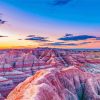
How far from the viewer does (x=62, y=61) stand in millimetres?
103875

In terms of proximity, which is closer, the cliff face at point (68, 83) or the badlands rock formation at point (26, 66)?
the cliff face at point (68, 83)

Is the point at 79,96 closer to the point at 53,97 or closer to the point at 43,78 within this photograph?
the point at 43,78

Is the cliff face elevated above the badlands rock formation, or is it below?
above

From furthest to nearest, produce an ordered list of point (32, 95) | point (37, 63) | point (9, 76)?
point (37, 63) < point (9, 76) < point (32, 95)

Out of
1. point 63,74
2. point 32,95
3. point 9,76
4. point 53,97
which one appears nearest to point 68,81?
point 63,74

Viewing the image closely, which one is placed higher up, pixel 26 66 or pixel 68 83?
pixel 68 83

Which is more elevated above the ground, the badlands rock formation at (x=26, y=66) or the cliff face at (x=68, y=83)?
the cliff face at (x=68, y=83)

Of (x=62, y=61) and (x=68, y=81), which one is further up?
(x=68, y=81)

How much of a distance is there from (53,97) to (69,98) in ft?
23.7

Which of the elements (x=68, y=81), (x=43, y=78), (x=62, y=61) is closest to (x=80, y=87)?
(x=68, y=81)

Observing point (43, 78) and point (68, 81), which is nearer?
point (43, 78)

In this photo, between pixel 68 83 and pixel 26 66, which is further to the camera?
pixel 26 66

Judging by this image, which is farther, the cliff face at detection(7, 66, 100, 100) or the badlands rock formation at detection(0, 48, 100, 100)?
the badlands rock formation at detection(0, 48, 100, 100)

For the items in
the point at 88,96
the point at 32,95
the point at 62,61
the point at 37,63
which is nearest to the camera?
the point at 32,95
